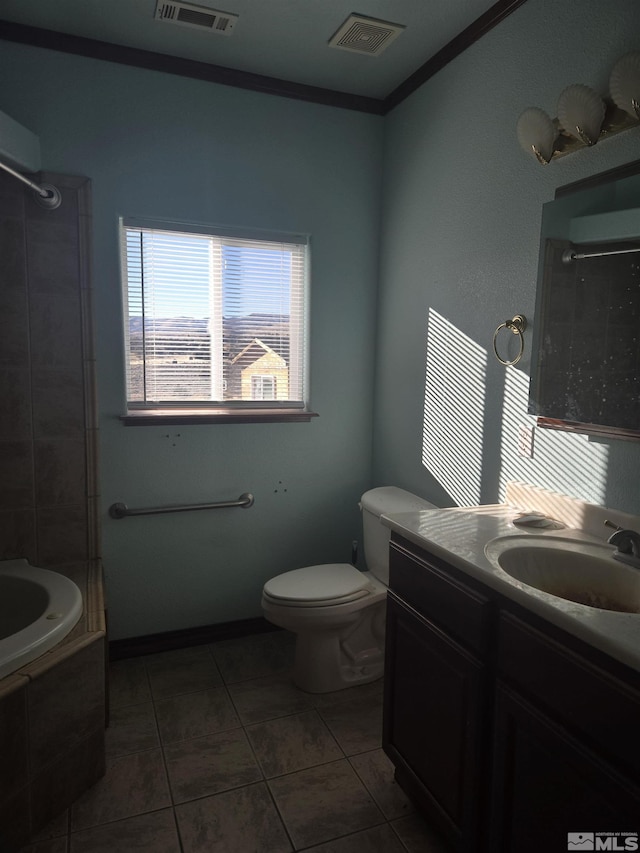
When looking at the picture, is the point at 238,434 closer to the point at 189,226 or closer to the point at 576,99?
the point at 189,226

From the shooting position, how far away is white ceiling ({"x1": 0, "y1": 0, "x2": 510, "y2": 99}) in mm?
2014

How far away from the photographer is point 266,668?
2525 millimetres

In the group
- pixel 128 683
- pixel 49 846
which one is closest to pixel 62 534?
pixel 128 683

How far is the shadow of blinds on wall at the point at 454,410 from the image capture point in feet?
7.12

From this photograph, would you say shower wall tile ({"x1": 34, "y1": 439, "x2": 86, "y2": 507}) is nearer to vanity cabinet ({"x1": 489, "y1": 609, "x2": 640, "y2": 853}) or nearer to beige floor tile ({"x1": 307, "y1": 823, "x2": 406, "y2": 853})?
beige floor tile ({"x1": 307, "y1": 823, "x2": 406, "y2": 853})

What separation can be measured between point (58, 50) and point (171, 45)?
17.2 inches

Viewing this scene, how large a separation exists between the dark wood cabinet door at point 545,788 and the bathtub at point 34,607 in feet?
4.21

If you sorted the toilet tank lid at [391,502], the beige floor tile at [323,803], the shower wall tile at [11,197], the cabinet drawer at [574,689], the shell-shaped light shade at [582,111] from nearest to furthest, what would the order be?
the cabinet drawer at [574,689]
the shell-shaped light shade at [582,111]
the beige floor tile at [323,803]
the shower wall tile at [11,197]
the toilet tank lid at [391,502]

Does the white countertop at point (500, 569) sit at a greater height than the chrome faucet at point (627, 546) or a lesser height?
lesser

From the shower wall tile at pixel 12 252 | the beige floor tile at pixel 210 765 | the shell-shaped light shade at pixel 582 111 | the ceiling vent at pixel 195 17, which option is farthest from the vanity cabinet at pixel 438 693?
the ceiling vent at pixel 195 17

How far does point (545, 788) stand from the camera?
1147mm

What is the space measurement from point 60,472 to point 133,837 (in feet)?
4.44

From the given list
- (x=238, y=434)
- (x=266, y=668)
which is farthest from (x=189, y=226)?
(x=266, y=668)

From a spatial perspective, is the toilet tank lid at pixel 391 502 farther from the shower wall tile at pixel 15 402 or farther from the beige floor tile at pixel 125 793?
the shower wall tile at pixel 15 402
